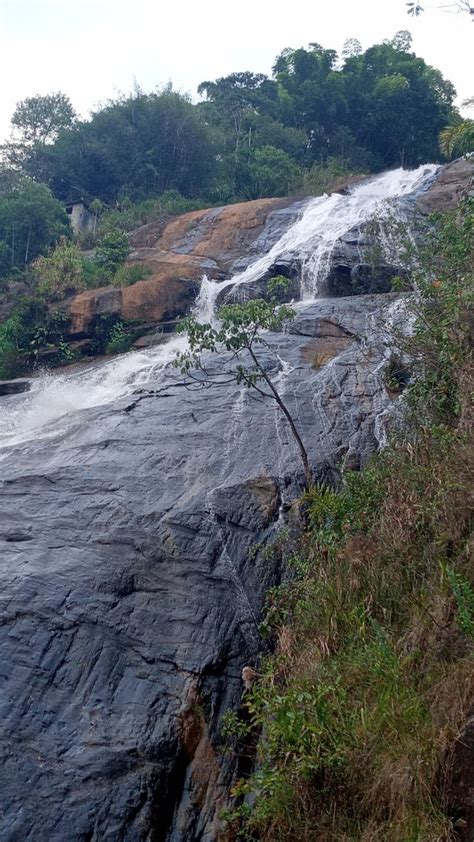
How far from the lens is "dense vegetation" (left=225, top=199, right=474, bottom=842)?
429cm

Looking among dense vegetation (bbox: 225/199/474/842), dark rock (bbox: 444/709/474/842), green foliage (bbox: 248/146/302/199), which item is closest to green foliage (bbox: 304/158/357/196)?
green foliage (bbox: 248/146/302/199)

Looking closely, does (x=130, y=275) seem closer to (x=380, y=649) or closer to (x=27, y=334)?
(x=27, y=334)

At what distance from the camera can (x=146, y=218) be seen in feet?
77.4

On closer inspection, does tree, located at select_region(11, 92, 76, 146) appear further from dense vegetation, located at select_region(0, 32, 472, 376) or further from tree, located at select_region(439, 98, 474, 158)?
A: tree, located at select_region(439, 98, 474, 158)

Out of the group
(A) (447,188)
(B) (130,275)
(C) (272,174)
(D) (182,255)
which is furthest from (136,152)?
(A) (447,188)

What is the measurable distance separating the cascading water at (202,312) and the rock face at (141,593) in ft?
5.53

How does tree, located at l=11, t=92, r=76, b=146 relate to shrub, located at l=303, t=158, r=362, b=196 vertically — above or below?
above

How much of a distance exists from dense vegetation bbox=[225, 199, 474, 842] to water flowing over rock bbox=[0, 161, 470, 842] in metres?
0.39

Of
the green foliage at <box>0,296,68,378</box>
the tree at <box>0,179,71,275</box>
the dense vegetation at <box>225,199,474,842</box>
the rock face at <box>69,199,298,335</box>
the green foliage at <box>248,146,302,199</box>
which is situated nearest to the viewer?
the dense vegetation at <box>225,199,474,842</box>

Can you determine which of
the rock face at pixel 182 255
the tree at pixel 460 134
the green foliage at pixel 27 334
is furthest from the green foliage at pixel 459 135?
the green foliage at pixel 27 334

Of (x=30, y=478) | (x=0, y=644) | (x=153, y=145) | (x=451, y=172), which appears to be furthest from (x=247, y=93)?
(x=0, y=644)

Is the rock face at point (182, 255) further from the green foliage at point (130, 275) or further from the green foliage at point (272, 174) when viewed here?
Answer: the green foliage at point (272, 174)

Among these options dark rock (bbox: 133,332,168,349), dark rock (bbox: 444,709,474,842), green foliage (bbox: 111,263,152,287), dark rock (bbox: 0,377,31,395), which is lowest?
dark rock (bbox: 444,709,474,842)

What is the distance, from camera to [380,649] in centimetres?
482
